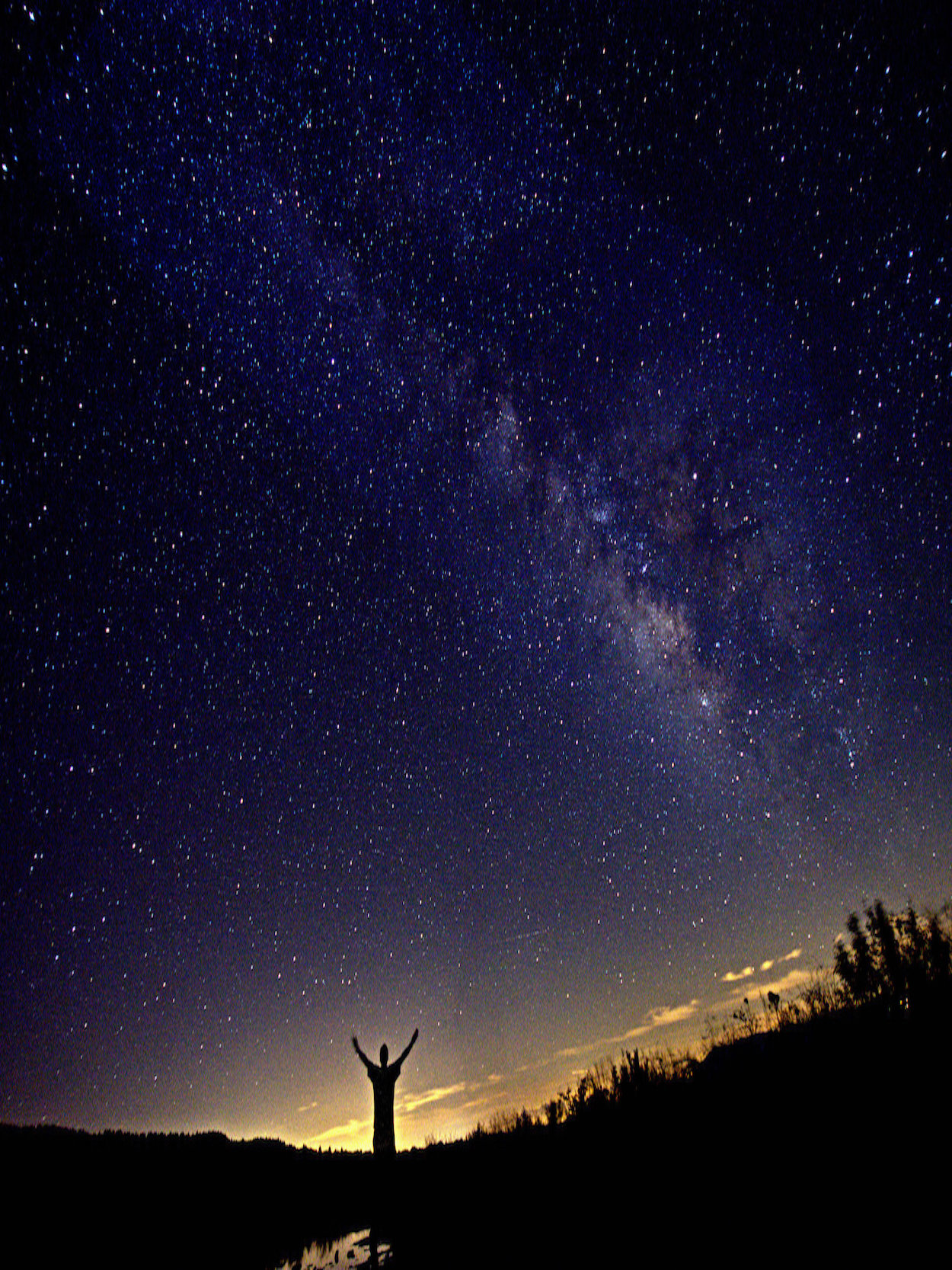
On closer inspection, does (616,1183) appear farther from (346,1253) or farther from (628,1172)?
(346,1253)

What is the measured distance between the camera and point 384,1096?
10039 mm

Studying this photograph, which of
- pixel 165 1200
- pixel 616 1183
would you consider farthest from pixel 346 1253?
pixel 165 1200

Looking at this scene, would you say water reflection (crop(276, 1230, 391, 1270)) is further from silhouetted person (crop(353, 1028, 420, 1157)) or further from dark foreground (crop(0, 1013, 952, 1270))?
silhouetted person (crop(353, 1028, 420, 1157))

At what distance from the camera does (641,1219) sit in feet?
12.0

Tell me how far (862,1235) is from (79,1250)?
8073 millimetres

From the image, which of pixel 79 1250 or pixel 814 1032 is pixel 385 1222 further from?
pixel 814 1032

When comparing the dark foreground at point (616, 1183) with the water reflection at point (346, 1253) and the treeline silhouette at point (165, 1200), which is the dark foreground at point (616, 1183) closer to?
the treeline silhouette at point (165, 1200)

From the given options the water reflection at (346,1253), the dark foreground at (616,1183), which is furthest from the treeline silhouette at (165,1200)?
the water reflection at (346,1253)

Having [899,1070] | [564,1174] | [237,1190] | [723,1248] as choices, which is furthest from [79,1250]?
[899,1070]

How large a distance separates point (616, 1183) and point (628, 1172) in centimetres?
18

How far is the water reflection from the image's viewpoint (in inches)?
190

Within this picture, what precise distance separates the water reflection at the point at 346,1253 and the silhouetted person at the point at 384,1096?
4.17 meters

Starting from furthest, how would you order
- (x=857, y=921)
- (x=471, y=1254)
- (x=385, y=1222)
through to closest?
(x=857, y=921) → (x=385, y=1222) → (x=471, y=1254)

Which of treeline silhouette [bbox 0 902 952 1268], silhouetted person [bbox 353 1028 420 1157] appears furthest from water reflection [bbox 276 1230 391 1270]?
silhouetted person [bbox 353 1028 420 1157]
